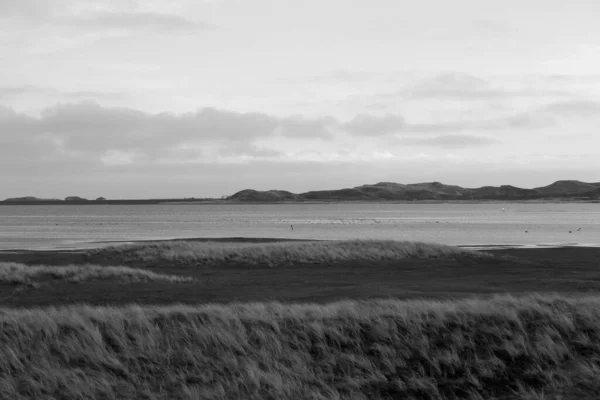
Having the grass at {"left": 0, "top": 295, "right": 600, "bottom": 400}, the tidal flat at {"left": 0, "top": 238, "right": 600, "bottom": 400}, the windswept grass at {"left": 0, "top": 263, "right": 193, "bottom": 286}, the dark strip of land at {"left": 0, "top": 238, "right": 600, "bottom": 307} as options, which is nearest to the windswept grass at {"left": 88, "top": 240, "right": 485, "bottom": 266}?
the dark strip of land at {"left": 0, "top": 238, "right": 600, "bottom": 307}

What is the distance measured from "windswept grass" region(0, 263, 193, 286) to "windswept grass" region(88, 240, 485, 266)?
7.28 m

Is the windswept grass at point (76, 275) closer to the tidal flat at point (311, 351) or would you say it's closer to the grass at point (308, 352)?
the grass at point (308, 352)

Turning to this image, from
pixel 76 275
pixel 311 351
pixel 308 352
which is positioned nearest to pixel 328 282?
pixel 76 275

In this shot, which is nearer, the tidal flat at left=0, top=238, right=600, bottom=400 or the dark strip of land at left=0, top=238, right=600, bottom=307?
the tidal flat at left=0, top=238, right=600, bottom=400

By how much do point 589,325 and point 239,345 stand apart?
6724 mm

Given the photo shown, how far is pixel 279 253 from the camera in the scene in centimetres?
3366

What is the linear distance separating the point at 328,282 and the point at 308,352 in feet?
42.0

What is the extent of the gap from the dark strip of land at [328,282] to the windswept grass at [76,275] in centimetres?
90

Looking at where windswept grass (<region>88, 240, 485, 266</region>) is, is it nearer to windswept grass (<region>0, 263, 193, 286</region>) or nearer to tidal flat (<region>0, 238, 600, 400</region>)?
windswept grass (<region>0, 263, 193, 286</region>)

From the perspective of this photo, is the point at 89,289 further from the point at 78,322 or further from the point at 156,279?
the point at 78,322

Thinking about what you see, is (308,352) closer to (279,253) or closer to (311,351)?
A: (311,351)

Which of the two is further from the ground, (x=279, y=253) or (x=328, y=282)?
(x=279, y=253)

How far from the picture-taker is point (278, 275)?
27.1 m

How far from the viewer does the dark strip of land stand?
19.0 metres
